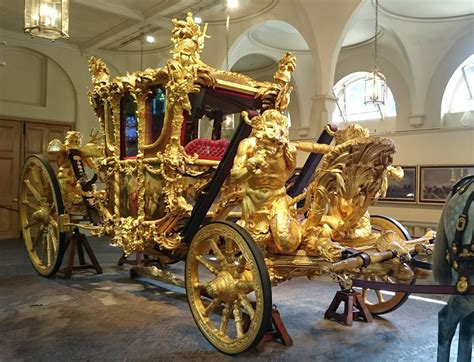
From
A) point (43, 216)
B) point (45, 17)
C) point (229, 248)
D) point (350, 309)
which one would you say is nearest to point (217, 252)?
point (229, 248)

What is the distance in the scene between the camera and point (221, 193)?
3.71 meters

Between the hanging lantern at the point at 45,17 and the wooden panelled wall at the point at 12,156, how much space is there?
498 cm

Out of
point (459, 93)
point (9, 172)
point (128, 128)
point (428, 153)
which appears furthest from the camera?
point (9, 172)

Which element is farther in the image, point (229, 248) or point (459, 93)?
point (459, 93)

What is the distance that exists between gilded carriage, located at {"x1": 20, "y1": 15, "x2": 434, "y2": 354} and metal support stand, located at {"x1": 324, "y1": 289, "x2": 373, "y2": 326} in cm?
17

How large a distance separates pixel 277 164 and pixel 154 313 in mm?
1729

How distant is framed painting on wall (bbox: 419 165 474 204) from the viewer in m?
7.50

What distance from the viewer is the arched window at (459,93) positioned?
789cm

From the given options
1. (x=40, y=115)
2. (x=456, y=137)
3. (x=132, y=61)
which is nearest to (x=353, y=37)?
(x=456, y=137)

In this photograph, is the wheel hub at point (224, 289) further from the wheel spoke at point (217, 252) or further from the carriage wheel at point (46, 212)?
the carriage wheel at point (46, 212)

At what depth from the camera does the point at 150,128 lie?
12.6ft

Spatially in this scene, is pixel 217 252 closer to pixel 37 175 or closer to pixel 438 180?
pixel 37 175

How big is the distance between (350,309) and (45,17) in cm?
343

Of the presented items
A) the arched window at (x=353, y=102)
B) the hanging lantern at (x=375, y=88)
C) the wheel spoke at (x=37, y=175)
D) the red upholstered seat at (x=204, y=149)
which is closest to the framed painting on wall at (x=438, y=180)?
the hanging lantern at (x=375, y=88)
